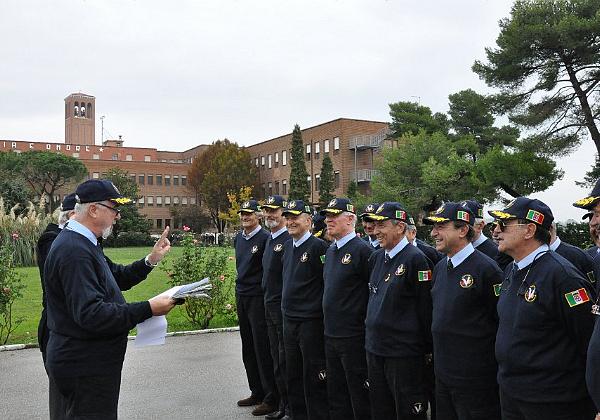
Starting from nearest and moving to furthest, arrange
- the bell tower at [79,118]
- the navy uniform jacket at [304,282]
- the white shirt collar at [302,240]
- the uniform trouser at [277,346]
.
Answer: the navy uniform jacket at [304,282] → the white shirt collar at [302,240] → the uniform trouser at [277,346] → the bell tower at [79,118]

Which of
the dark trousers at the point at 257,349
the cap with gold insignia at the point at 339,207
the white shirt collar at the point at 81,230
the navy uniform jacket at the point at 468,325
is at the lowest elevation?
the dark trousers at the point at 257,349

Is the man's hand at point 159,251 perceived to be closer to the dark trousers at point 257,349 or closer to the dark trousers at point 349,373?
the dark trousers at point 349,373

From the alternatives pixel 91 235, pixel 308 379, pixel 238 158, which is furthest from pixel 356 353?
pixel 238 158

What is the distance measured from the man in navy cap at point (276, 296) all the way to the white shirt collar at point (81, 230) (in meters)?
2.89

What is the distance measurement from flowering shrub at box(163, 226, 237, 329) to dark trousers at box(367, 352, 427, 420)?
21.9ft

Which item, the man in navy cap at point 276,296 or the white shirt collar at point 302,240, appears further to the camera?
the man in navy cap at point 276,296

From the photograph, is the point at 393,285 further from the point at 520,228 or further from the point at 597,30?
the point at 597,30

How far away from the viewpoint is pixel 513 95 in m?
28.0

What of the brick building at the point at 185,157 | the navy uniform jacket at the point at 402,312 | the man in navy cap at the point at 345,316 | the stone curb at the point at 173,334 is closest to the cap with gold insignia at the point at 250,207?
the man in navy cap at the point at 345,316

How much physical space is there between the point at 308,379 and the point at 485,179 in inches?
944

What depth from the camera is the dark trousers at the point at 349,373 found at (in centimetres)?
536

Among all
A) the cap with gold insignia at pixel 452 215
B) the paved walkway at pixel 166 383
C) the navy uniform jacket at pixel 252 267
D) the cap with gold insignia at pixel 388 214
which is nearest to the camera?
the cap with gold insignia at pixel 452 215

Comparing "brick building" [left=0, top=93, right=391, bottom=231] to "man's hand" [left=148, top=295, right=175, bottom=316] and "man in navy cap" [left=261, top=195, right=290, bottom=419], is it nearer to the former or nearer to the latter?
"man in navy cap" [left=261, top=195, right=290, bottom=419]

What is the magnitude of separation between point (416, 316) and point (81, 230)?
2.53m
